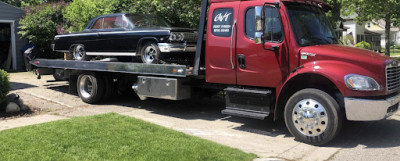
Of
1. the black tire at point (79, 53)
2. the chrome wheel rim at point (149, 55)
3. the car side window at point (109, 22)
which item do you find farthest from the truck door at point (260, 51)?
the black tire at point (79, 53)

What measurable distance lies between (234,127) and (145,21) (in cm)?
367

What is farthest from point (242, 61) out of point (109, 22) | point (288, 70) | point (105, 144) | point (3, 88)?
point (3, 88)

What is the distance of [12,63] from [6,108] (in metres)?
12.0

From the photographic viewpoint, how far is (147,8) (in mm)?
12344

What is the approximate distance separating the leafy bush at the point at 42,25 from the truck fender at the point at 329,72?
15.0 m

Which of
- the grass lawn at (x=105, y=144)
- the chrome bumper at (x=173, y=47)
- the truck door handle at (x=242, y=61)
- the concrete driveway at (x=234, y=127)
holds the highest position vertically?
the chrome bumper at (x=173, y=47)

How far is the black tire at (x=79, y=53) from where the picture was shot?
32.6 ft

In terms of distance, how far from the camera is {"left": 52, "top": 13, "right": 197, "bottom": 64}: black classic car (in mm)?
7824

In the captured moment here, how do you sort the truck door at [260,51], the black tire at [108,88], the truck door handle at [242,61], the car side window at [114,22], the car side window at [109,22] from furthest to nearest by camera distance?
the black tire at [108,88], the car side window at [109,22], the car side window at [114,22], the truck door handle at [242,61], the truck door at [260,51]

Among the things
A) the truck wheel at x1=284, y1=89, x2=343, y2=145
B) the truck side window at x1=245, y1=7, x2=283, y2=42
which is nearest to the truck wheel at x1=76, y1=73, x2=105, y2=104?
the truck side window at x1=245, y1=7, x2=283, y2=42

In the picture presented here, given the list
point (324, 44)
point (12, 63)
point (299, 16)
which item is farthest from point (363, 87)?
point (12, 63)

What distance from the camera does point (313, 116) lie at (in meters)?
5.84

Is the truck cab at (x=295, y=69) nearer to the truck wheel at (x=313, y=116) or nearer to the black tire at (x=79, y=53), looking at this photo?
the truck wheel at (x=313, y=116)

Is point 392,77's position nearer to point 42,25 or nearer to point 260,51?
point 260,51
